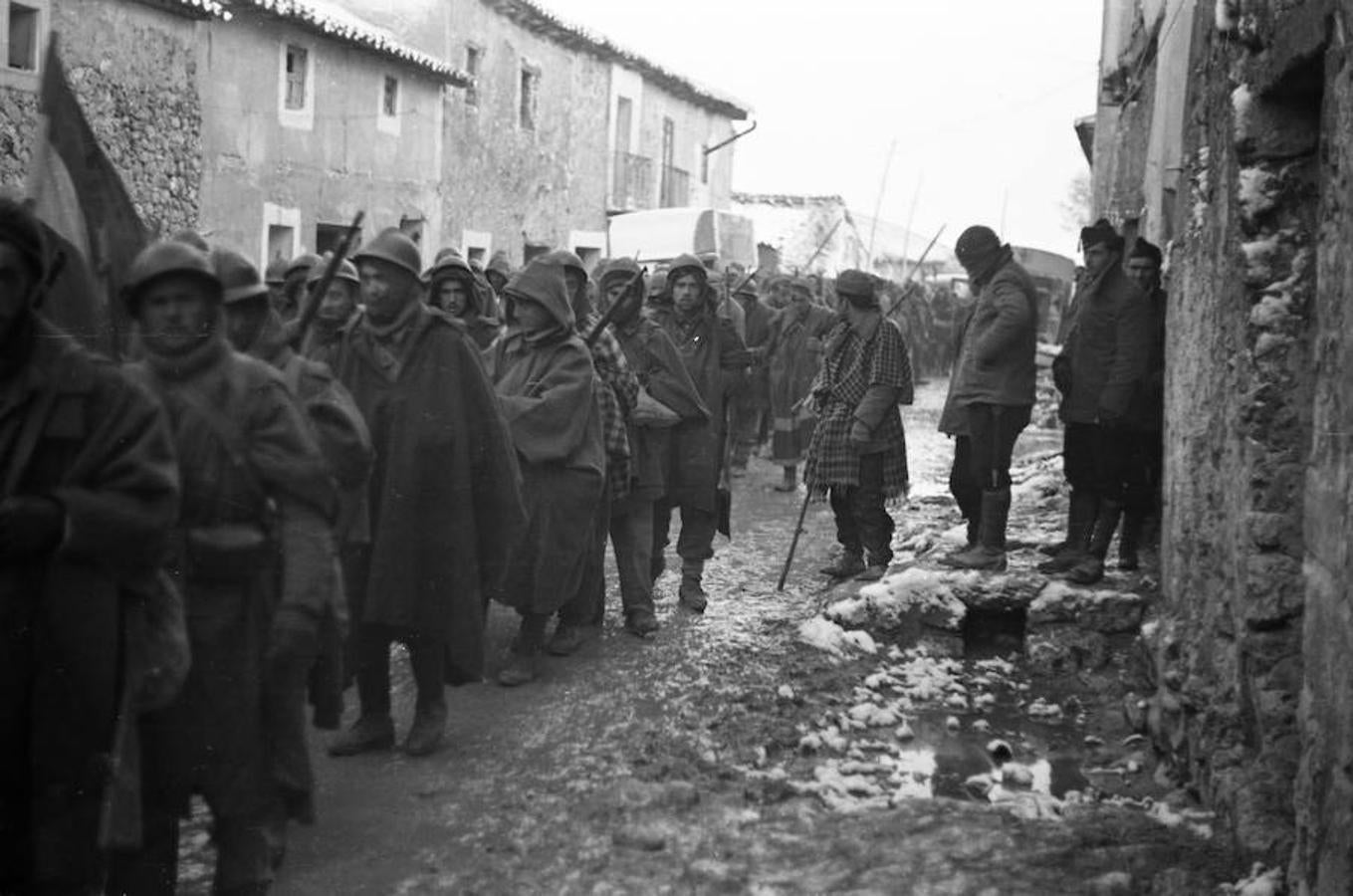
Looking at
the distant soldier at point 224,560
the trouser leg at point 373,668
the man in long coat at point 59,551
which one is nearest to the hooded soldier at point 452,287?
the trouser leg at point 373,668

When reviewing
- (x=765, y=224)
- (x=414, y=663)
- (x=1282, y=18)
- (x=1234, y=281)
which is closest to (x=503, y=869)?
(x=414, y=663)

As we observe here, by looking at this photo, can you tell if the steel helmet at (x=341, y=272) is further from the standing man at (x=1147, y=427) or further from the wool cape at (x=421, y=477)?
the standing man at (x=1147, y=427)

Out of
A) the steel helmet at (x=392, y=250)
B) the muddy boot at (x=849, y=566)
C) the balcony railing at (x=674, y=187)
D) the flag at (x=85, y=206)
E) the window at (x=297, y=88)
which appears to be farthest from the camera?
the balcony railing at (x=674, y=187)

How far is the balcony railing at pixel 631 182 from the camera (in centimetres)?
3456

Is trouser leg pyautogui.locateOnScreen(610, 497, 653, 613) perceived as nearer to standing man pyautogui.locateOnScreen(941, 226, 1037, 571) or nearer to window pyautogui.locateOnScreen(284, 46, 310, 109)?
standing man pyautogui.locateOnScreen(941, 226, 1037, 571)

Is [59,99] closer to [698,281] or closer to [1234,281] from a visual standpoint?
[1234,281]

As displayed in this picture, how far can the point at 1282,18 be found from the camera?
15.2ft

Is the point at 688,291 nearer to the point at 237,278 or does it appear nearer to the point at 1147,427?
the point at 1147,427

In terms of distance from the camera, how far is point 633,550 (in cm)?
860

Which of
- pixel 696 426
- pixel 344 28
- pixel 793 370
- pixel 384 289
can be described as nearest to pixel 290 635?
pixel 384 289

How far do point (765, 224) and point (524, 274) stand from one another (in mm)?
47214

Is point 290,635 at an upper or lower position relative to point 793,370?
lower

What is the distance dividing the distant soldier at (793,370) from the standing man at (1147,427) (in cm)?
603

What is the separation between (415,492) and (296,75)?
15.2m
